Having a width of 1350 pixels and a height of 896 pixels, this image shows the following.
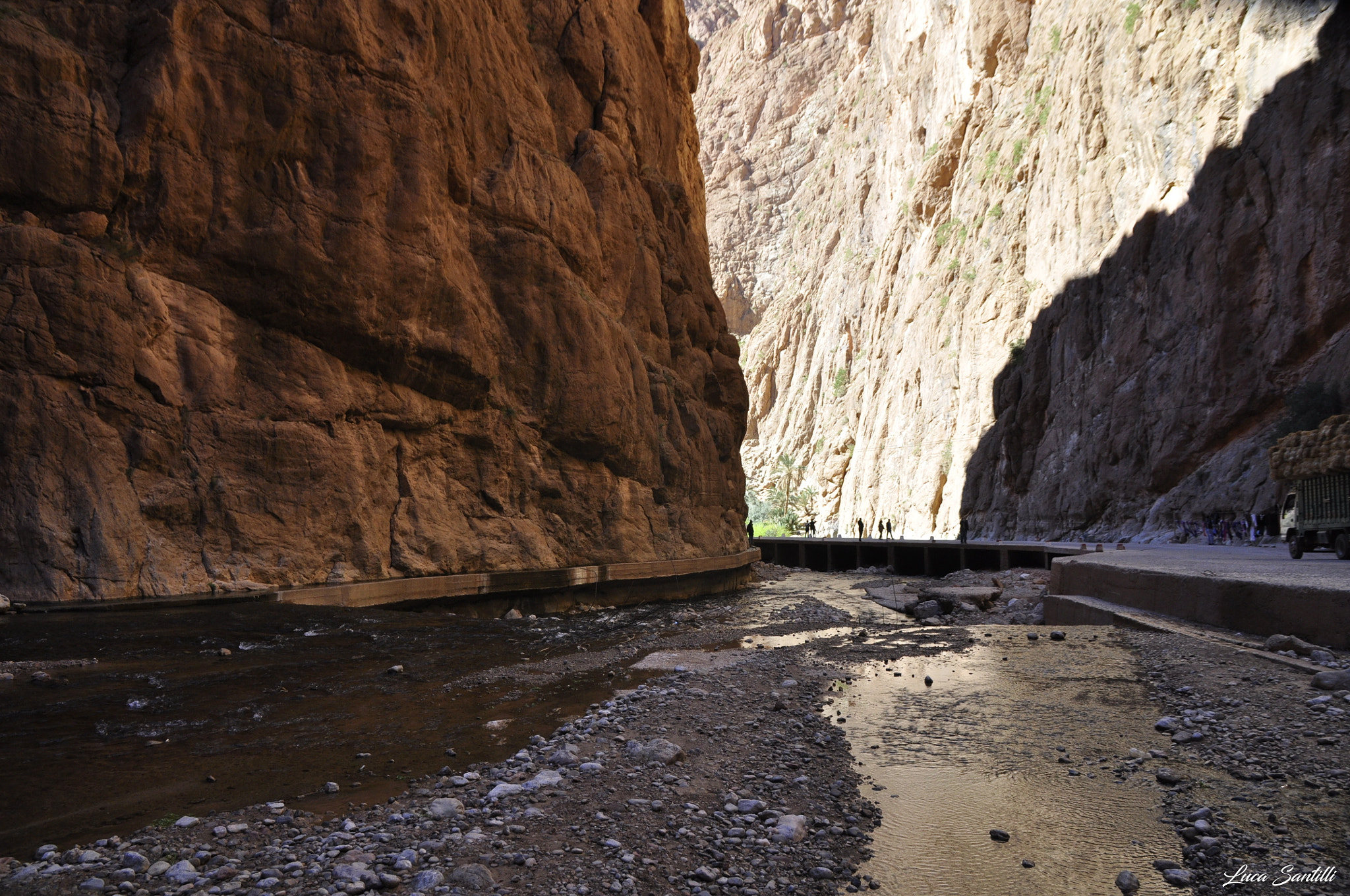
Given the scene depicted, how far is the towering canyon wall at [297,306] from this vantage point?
11.5 m

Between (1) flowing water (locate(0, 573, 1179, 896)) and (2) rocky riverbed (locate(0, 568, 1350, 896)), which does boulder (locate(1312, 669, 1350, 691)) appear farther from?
(1) flowing water (locate(0, 573, 1179, 896))

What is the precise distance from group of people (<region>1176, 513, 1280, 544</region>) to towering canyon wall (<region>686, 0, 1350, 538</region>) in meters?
0.78

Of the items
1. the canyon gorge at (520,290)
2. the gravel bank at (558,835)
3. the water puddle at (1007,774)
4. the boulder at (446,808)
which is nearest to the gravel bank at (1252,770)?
the water puddle at (1007,774)

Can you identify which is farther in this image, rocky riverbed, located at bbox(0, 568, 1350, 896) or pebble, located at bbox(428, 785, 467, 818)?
pebble, located at bbox(428, 785, 467, 818)

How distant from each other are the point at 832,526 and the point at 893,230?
1123 inches

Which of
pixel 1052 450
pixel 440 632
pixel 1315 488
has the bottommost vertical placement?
pixel 440 632

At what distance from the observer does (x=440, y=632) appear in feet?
39.0

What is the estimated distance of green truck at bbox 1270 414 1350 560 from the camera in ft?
50.5

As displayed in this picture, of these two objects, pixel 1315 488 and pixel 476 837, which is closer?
pixel 476 837

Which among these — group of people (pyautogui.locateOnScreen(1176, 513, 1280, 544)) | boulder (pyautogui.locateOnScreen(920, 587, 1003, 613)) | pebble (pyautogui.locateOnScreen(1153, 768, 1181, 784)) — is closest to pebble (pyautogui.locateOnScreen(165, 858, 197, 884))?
pebble (pyautogui.locateOnScreen(1153, 768, 1181, 784))

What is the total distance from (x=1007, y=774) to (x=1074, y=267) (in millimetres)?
45066

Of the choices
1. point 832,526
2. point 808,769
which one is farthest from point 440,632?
point 832,526

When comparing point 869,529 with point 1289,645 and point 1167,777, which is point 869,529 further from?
point 1167,777

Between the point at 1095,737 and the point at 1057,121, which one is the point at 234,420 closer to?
the point at 1095,737
